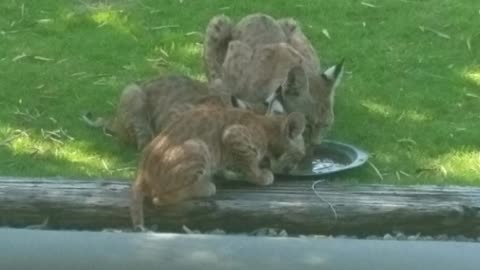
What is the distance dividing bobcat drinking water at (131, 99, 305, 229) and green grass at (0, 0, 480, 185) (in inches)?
22.7

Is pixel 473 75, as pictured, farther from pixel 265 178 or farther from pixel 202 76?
pixel 265 178

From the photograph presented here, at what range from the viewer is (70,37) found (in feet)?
32.6

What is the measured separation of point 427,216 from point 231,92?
6.96 ft

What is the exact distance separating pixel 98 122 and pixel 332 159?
64.8 inches

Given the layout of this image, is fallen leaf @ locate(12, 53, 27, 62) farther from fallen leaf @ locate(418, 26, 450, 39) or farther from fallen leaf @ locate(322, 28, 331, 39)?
fallen leaf @ locate(418, 26, 450, 39)

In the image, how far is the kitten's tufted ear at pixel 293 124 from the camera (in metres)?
6.92

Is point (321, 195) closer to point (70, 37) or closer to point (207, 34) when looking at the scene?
point (207, 34)

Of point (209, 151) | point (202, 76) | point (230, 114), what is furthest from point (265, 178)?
point (202, 76)

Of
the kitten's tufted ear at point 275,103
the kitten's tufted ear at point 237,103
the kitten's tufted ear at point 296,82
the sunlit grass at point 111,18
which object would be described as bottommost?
the sunlit grass at point 111,18

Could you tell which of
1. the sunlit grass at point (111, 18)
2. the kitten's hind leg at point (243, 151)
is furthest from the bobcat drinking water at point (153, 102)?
the sunlit grass at point (111, 18)

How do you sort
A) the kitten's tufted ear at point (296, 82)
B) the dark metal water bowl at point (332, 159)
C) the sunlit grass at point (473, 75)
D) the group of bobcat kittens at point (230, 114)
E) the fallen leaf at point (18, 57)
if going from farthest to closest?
the fallen leaf at point (18, 57)
the sunlit grass at point (473, 75)
the kitten's tufted ear at point (296, 82)
the dark metal water bowl at point (332, 159)
the group of bobcat kittens at point (230, 114)

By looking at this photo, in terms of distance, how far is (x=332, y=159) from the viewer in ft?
24.9

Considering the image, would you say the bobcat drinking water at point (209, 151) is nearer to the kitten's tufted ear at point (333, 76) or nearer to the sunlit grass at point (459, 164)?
the kitten's tufted ear at point (333, 76)

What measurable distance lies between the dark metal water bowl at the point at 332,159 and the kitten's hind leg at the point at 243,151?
1.45 ft
